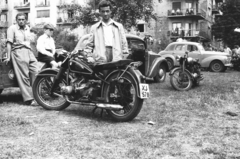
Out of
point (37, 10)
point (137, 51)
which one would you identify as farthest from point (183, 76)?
point (37, 10)

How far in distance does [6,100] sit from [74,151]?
445cm

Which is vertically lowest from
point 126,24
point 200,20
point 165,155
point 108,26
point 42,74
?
point 165,155

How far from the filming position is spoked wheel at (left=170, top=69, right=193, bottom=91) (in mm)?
9789

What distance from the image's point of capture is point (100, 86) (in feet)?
18.4

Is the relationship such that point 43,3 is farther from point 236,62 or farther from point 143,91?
point 143,91

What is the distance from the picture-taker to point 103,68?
546cm

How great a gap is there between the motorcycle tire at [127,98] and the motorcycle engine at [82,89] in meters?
0.30

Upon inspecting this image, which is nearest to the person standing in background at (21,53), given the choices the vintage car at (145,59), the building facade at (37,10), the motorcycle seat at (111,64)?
the vintage car at (145,59)

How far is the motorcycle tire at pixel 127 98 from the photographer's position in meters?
5.18

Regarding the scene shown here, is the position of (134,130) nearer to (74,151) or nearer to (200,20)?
(74,151)

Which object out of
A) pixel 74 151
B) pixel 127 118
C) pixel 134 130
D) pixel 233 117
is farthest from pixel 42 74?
pixel 233 117

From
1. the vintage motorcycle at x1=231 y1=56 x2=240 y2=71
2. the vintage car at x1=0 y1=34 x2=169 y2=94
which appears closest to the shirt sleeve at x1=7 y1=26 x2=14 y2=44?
the vintage car at x1=0 y1=34 x2=169 y2=94

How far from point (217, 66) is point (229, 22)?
28.6 meters

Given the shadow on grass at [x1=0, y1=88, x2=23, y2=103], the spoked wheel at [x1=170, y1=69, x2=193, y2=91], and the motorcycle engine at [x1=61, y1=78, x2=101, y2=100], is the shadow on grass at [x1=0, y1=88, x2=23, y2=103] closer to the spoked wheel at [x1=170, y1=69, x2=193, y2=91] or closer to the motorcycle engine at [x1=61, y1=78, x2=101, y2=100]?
the motorcycle engine at [x1=61, y1=78, x2=101, y2=100]
